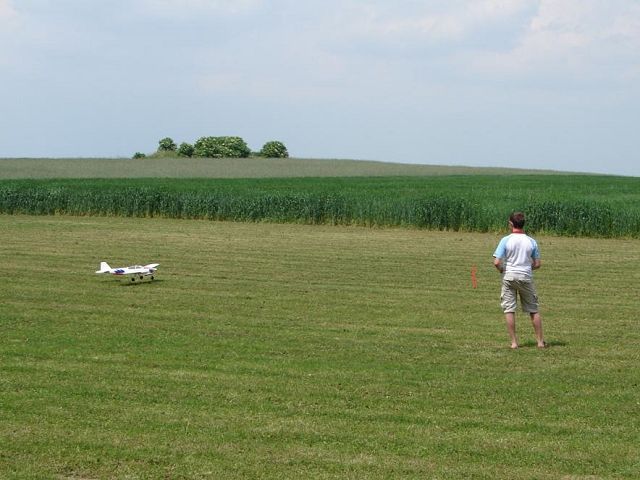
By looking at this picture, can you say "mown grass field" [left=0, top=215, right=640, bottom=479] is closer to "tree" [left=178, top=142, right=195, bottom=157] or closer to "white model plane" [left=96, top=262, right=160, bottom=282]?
"white model plane" [left=96, top=262, right=160, bottom=282]

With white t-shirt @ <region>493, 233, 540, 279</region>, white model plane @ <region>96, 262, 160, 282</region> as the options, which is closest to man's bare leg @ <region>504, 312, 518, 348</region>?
white t-shirt @ <region>493, 233, 540, 279</region>

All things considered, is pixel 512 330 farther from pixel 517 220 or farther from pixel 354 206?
pixel 354 206

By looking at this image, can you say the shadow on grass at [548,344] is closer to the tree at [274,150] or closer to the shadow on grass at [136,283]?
the shadow on grass at [136,283]

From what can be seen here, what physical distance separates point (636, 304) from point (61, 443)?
12008 mm

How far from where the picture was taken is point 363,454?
8477 millimetres

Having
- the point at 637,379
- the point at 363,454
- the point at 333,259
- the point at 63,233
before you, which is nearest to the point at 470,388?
the point at 637,379

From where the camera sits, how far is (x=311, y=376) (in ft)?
37.9

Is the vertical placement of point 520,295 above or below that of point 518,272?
below

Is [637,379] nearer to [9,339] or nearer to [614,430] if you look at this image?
[614,430]

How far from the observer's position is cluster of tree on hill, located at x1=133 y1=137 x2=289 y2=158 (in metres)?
112

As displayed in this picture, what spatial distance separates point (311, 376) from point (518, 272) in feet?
11.4

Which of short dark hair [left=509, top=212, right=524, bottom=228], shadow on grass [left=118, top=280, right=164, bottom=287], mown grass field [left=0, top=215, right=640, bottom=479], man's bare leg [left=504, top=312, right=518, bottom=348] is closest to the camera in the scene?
mown grass field [left=0, top=215, right=640, bottom=479]

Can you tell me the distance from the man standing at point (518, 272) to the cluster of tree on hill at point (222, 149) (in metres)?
99.5

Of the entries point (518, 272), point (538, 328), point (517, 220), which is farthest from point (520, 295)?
point (517, 220)
